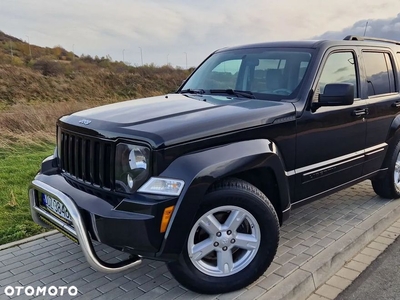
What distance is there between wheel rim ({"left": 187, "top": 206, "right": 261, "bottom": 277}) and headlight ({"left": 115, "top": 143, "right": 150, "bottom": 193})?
52 cm

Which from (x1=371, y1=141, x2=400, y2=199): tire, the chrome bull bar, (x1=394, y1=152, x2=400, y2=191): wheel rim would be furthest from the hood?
(x1=394, y1=152, x2=400, y2=191): wheel rim

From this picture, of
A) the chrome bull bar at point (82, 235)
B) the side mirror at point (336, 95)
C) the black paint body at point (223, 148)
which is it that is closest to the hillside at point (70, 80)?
the chrome bull bar at point (82, 235)

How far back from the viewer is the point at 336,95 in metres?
3.53

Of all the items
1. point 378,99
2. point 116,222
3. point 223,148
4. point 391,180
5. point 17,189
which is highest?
point 378,99

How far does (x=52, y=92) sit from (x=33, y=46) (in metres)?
24.3

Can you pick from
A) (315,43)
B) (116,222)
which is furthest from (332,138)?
(116,222)

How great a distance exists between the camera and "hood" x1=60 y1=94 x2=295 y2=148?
8.90 feet

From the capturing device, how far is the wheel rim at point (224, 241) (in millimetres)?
2857

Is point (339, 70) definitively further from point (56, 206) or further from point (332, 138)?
point (56, 206)

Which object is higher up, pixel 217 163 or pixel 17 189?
pixel 217 163

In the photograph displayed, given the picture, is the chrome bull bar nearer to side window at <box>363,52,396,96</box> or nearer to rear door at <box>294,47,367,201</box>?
rear door at <box>294,47,367,201</box>

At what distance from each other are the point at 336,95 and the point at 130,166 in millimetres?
1967

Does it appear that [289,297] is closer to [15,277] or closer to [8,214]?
[15,277]

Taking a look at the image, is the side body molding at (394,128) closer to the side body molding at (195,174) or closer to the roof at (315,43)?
the roof at (315,43)
